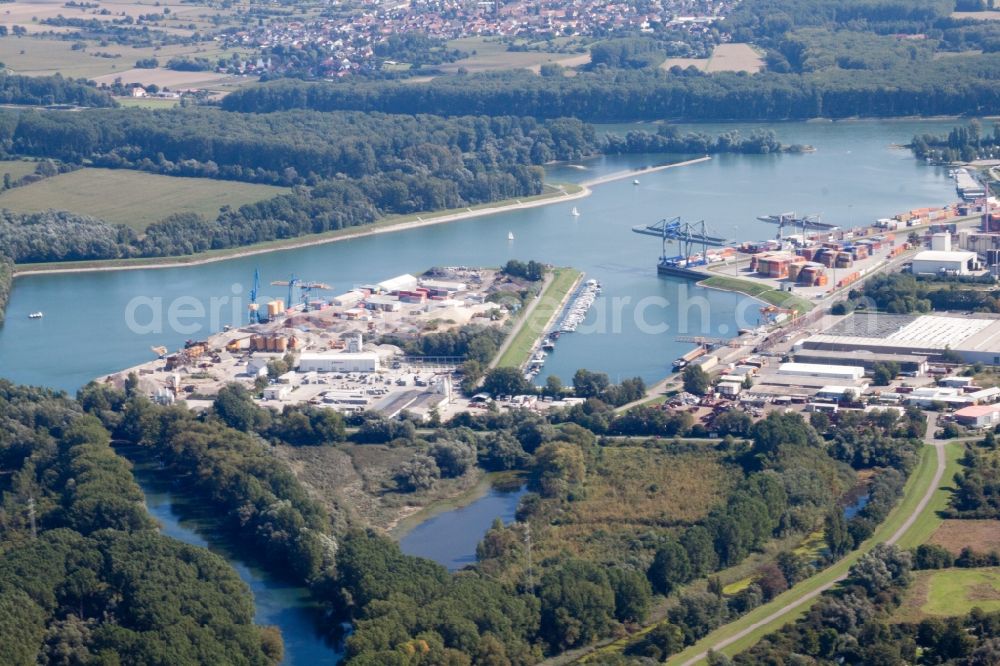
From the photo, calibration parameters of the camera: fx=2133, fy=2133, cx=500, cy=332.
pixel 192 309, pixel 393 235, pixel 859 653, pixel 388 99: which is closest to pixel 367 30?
pixel 388 99

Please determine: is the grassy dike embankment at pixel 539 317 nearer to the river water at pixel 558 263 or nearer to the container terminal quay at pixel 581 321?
the container terminal quay at pixel 581 321

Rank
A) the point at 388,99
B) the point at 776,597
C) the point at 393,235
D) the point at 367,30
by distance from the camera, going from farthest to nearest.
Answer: the point at 367,30, the point at 388,99, the point at 393,235, the point at 776,597

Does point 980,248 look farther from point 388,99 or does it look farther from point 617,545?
point 388,99

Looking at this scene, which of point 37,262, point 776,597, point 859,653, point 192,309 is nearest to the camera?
point 859,653

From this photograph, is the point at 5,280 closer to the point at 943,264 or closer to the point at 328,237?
the point at 328,237

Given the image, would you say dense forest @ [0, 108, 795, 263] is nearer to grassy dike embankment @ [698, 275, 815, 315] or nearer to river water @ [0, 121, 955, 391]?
river water @ [0, 121, 955, 391]

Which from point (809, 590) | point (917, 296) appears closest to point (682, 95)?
point (917, 296)
